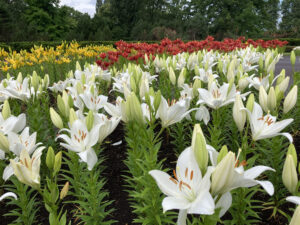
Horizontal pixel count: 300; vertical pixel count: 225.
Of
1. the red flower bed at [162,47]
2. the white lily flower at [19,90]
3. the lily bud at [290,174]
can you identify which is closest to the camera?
the lily bud at [290,174]

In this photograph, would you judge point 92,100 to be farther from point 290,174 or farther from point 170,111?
point 290,174

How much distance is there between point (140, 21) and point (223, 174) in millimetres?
41805

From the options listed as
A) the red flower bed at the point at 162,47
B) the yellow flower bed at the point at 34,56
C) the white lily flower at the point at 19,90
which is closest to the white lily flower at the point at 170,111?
the white lily flower at the point at 19,90

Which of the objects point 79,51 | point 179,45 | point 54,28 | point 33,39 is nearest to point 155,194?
point 179,45

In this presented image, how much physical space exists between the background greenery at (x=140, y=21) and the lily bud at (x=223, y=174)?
1112 inches

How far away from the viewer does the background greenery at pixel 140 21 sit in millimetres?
28812

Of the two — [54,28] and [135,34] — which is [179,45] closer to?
[54,28]

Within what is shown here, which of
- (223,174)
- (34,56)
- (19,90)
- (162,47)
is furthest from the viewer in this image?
(34,56)

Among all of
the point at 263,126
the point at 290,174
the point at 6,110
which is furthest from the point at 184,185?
the point at 6,110

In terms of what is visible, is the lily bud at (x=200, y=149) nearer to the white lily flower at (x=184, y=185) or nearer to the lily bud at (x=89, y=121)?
the white lily flower at (x=184, y=185)

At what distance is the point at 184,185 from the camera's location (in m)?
0.97

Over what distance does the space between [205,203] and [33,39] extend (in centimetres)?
2824

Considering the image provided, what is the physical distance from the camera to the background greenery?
28812mm

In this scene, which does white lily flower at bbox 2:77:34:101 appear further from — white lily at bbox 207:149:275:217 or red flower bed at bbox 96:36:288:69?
red flower bed at bbox 96:36:288:69
